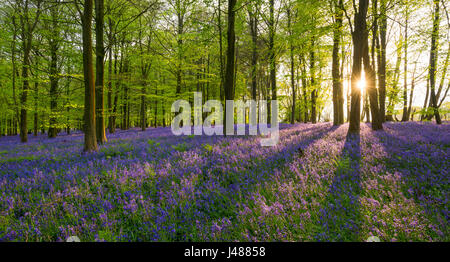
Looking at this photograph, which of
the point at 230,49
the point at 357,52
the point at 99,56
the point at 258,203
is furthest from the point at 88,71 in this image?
the point at 357,52

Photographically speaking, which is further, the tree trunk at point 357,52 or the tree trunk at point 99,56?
the tree trunk at point 99,56

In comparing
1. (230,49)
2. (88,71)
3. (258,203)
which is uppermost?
(230,49)

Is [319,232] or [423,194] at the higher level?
[423,194]

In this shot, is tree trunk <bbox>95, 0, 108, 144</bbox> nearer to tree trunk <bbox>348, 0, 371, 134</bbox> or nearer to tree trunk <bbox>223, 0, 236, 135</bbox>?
tree trunk <bbox>223, 0, 236, 135</bbox>

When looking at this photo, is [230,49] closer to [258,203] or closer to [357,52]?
[357,52]

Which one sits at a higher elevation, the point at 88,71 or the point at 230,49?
the point at 230,49

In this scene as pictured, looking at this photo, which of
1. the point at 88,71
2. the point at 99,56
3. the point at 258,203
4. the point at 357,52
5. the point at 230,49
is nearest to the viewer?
the point at 258,203

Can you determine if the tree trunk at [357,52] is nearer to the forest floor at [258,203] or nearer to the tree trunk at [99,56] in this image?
the forest floor at [258,203]

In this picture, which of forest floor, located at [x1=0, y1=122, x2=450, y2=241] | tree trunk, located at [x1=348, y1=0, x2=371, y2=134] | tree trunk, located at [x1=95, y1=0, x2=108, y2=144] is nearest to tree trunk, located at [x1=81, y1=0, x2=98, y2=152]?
tree trunk, located at [x1=95, y1=0, x2=108, y2=144]

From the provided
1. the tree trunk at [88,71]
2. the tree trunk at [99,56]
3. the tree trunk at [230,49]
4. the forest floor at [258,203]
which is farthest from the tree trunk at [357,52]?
the tree trunk at [99,56]
